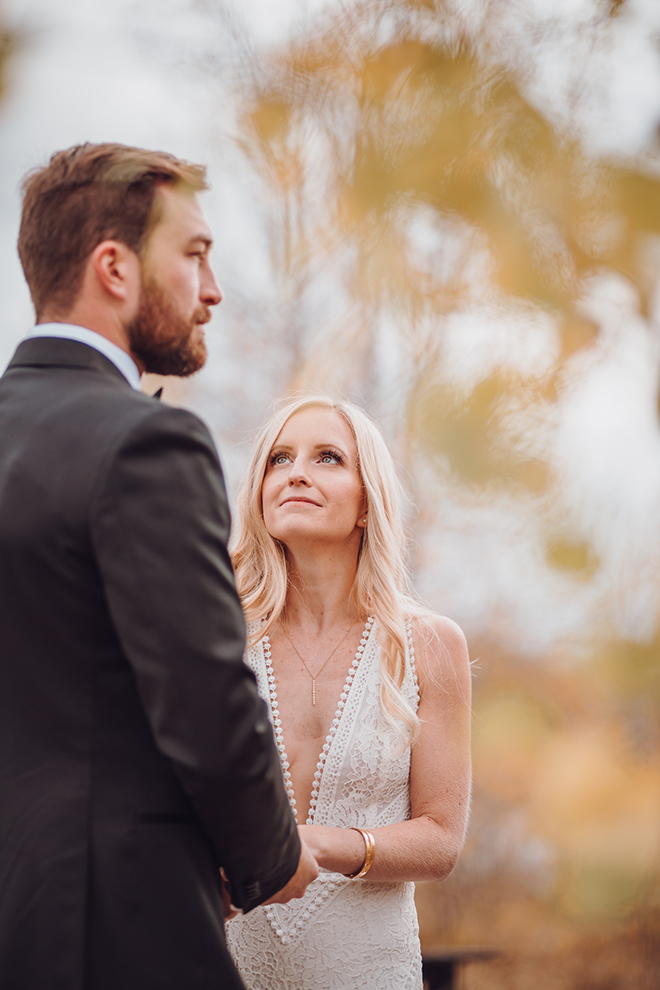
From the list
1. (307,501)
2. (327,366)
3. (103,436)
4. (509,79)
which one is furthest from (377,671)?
(327,366)

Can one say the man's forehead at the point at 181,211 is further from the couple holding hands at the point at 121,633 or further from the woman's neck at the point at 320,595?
the woman's neck at the point at 320,595

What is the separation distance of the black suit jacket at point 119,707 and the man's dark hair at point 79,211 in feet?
0.69

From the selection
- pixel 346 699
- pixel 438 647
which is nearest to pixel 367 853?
pixel 346 699

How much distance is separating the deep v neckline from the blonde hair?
42 mm

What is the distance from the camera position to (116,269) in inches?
44.6

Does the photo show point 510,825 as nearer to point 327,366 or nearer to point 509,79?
point 327,366

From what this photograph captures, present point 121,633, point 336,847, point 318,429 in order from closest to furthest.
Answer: point 121,633 → point 336,847 → point 318,429

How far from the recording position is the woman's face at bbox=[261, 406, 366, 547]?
193 cm

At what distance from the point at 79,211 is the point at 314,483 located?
36.7 inches

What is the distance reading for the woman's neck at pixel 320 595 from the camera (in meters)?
1.99

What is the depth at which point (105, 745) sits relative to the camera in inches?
40.3

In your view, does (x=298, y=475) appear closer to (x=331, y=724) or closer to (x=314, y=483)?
(x=314, y=483)

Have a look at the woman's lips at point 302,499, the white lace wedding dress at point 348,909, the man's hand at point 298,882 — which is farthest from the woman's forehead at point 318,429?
the man's hand at point 298,882

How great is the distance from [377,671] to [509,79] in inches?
47.5
